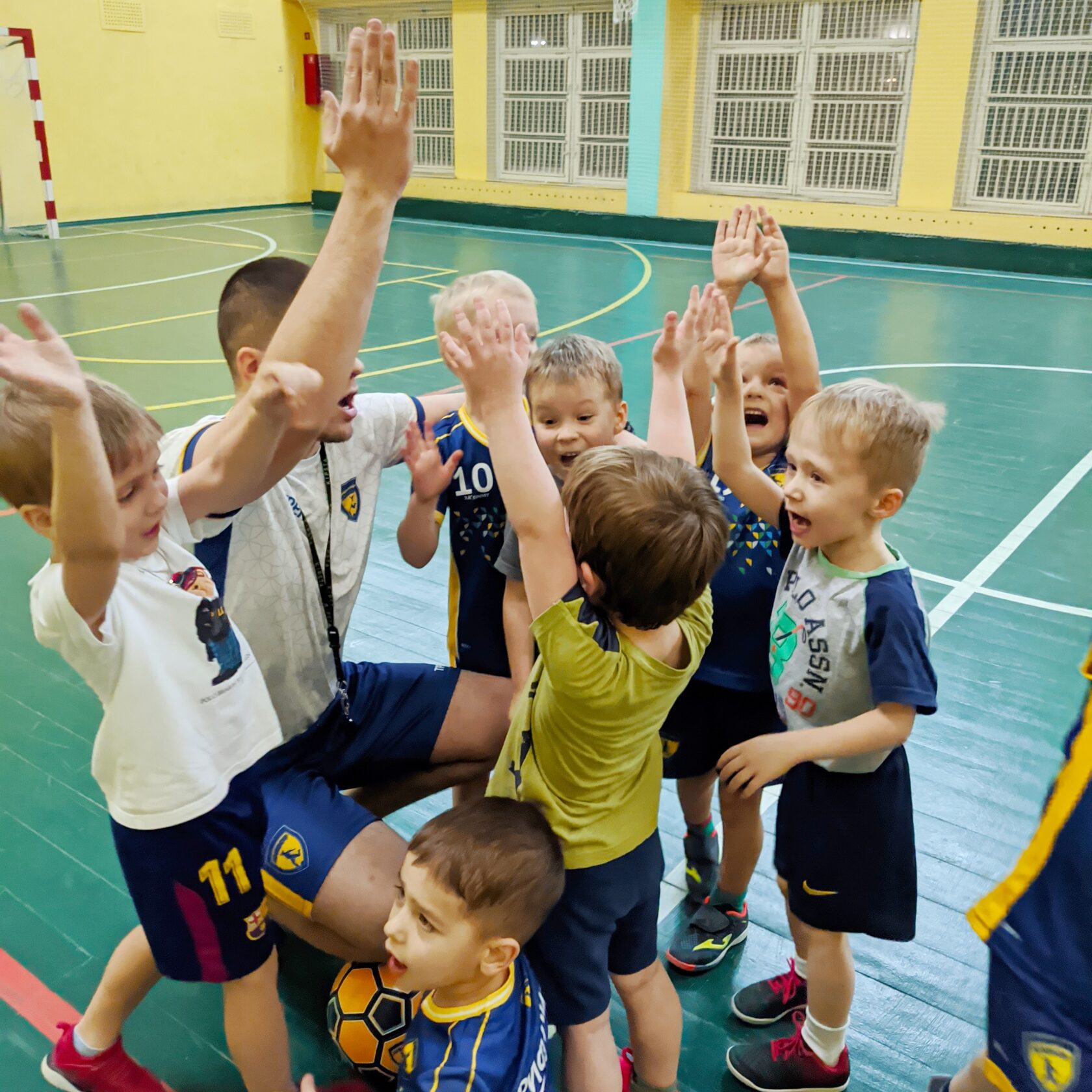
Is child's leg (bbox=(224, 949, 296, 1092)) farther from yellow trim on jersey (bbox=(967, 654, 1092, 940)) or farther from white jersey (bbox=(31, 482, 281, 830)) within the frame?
yellow trim on jersey (bbox=(967, 654, 1092, 940))

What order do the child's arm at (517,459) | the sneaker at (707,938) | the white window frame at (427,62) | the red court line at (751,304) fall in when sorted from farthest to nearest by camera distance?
the white window frame at (427,62) < the red court line at (751,304) < the sneaker at (707,938) < the child's arm at (517,459)

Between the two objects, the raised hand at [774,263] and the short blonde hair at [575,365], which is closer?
the short blonde hair at [575,365]

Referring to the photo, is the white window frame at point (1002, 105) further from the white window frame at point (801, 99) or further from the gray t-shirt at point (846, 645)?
the gray t-shirt at point (846, 645)

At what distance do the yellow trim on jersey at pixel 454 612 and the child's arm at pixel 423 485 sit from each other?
0.08 metres

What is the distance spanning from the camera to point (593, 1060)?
5.68ft

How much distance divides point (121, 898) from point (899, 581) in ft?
6.37

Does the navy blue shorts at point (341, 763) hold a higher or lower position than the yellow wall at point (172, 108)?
lower

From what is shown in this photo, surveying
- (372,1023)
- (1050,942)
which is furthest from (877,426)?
(372,1023)

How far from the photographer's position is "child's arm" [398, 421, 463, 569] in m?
2.24

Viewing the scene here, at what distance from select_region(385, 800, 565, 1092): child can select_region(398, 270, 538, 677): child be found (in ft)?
2.75

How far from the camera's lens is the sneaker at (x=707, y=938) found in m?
2.23

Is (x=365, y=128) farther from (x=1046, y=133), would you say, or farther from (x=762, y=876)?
(x=1046, y=133)

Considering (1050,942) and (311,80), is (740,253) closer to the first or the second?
(1050,942)

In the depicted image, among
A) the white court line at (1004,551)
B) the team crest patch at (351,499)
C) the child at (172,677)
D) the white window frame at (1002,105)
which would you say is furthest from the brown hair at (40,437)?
the white window frame at (1002,105)
